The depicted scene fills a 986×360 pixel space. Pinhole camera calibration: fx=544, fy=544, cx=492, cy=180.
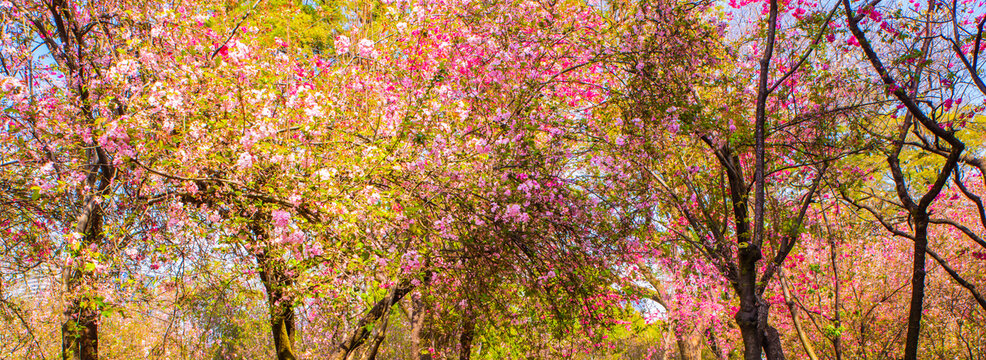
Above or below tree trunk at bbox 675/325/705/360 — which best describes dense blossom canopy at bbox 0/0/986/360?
above

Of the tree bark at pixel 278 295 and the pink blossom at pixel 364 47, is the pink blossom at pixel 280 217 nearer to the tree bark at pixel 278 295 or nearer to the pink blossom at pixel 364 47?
the tree bark at pixel 278 295

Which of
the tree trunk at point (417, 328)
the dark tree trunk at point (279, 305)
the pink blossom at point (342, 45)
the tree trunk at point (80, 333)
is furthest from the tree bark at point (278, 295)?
the tree trunk at point (417, 328)

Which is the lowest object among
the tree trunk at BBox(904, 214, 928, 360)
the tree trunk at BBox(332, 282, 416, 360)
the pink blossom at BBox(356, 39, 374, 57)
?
the tree trunk at BBox(904, 214, 928, 360)

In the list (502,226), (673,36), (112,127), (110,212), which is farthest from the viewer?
(673,36)

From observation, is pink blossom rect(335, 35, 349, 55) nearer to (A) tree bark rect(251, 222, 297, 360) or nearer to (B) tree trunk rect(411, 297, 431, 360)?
(A) tree bark rect(251, 222, 297, 360)

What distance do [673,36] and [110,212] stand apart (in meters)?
7.37

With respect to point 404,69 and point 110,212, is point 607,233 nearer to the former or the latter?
point 404,69

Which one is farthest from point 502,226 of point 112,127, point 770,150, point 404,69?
point 770,150

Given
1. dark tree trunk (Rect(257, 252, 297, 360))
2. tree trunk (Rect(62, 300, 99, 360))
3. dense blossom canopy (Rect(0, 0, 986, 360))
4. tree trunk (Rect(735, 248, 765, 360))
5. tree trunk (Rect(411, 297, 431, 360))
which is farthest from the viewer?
tree trunk (Rect(411, 297, 431, 360))

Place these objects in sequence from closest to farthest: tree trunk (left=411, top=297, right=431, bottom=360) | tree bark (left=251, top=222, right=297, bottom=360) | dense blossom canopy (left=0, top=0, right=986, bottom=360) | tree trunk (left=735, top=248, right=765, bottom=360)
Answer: dense blossom canopy (left=0, top=0, right=986, bottom=360) → tree bark (left=251, top=222, right=297, bottom=360) → tree trunk (left=735, top=248, right=765, bottom=360) → tree trunk (left=411, top=297, right=431, bottom=360)

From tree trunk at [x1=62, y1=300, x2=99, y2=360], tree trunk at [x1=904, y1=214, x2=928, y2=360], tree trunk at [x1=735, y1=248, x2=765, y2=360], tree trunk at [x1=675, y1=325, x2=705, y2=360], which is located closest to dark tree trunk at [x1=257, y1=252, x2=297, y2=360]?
tree trunk at [x1=62, y1=300, x2=99, y2=360]

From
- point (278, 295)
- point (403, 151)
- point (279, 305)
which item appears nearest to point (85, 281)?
point (279, 305)

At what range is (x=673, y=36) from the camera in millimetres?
7559

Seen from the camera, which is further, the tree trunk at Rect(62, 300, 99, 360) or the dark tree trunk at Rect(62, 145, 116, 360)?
the tree trunk at Rect(62, 300, 99, 360)
